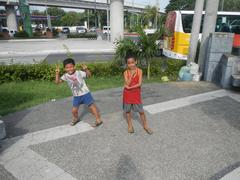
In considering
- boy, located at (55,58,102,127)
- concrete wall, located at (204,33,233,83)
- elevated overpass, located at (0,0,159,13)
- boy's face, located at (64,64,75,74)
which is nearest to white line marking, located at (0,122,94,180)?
boy, located at (55,58,102,127)

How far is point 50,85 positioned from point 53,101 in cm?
183

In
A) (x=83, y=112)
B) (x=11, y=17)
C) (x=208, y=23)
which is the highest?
(x=11, y=17)

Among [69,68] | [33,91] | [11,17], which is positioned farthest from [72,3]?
[69,68]

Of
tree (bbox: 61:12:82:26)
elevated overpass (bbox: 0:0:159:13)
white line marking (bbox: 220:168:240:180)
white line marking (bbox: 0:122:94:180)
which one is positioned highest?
elevated overpass (bbox: 0:0:159:13)

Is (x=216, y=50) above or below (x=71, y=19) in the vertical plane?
below

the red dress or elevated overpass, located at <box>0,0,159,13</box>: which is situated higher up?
elevated overpass, located at <box>0,0,159,13</box>

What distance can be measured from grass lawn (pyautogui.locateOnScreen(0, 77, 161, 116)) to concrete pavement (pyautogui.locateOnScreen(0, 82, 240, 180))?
22.1 inches

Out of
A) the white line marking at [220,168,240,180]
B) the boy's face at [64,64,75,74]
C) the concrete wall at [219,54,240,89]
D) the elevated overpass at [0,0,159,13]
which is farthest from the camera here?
the elevated overpass at [0,0,159,13]

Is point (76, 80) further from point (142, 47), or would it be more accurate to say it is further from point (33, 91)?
point (142, 47)

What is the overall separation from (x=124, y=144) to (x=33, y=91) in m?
4.42

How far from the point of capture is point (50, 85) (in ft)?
26.6

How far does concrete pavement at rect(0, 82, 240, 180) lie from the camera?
3305 mm

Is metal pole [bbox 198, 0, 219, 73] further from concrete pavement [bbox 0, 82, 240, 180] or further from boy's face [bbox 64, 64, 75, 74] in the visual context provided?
boy's face [bbox 64, 64, 75, 74]

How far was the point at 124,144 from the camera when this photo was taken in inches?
158
